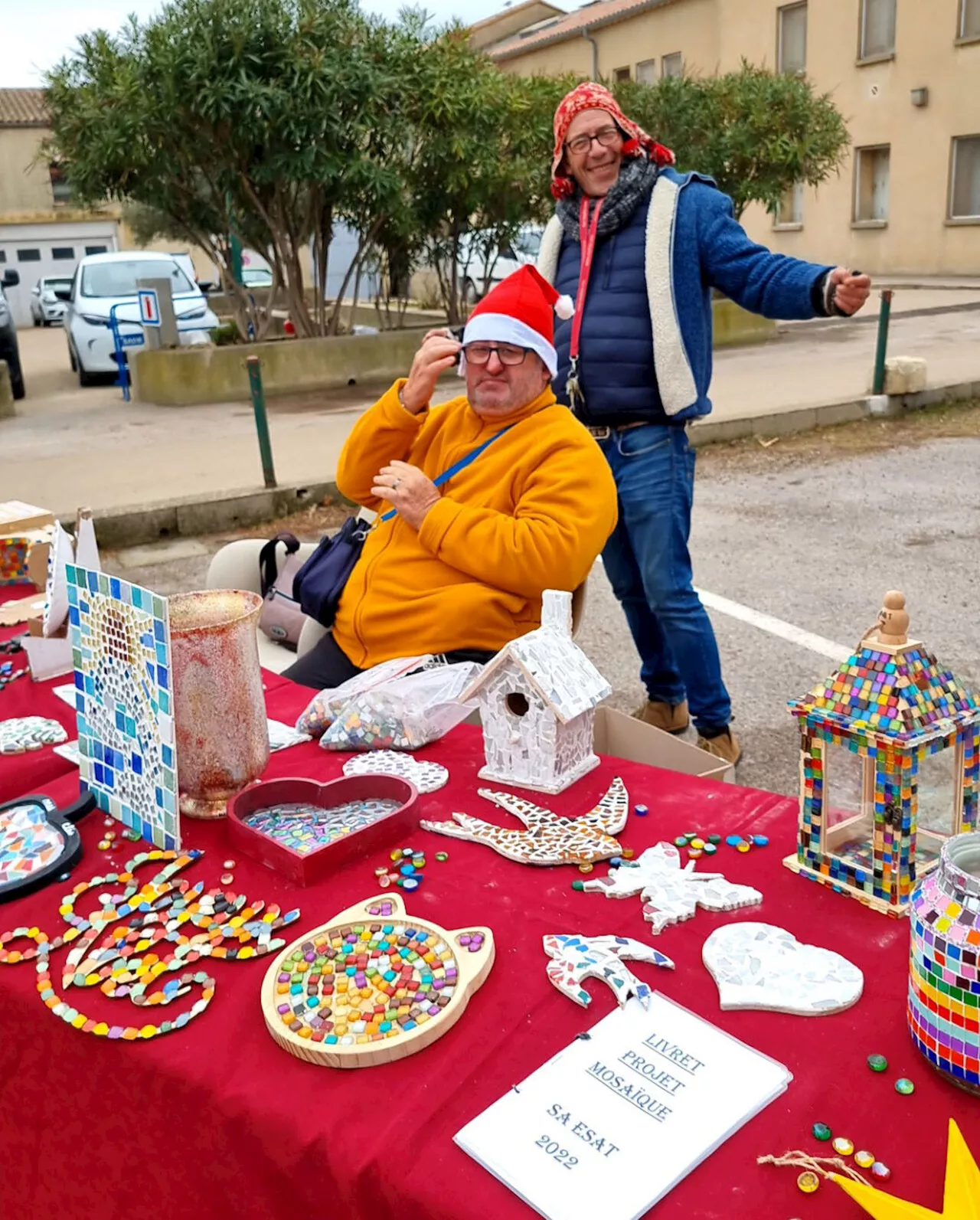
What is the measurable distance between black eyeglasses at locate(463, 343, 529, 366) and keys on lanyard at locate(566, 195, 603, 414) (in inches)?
25.9

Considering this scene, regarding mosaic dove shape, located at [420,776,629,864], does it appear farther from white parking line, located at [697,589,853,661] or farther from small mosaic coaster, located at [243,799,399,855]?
white parking line, located at [697,589,853,661]

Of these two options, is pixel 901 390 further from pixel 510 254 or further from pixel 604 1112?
pixel 604 1112

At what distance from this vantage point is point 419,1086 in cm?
121

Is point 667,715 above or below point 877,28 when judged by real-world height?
below

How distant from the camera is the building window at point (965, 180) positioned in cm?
2159

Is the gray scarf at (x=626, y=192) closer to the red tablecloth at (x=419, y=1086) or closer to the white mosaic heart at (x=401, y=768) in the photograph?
the white mosaic heart at (x=401, y=768)

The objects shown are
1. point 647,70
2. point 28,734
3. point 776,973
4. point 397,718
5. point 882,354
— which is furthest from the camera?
point 647,70

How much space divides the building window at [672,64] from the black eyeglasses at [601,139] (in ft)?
89.9

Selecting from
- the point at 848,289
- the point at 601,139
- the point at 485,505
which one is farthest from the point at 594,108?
the point at 485,505

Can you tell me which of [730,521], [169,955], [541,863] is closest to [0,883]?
[169,955]

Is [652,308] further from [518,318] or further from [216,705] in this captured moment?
[216,705]

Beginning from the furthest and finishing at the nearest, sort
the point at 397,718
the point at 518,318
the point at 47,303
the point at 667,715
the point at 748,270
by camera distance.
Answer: the point at 47,303, the point at 667,715, the point at 748,270, the point at 518,318, the point at 397,718

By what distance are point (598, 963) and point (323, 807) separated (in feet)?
2.07

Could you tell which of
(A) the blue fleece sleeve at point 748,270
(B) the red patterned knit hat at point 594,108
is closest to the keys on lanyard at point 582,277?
(B) the red patterned knit hat at point 594,108
